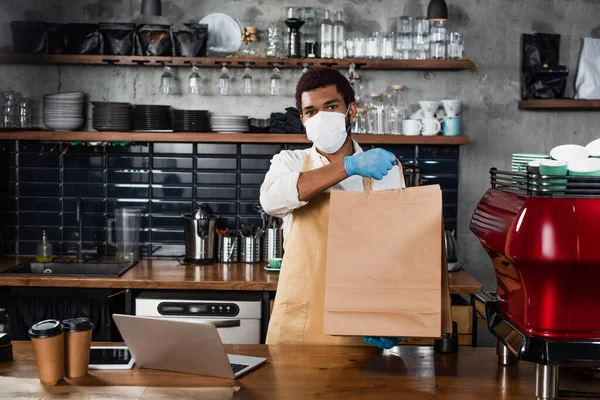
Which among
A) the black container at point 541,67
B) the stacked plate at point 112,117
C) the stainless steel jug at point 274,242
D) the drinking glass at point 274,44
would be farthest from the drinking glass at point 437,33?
the stacked plate at point 112,117

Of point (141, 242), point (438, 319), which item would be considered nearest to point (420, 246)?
point (438, 319)

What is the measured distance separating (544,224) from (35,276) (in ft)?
10.5

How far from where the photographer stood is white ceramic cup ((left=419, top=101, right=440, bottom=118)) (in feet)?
15.4

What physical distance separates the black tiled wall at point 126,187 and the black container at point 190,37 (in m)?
0.60

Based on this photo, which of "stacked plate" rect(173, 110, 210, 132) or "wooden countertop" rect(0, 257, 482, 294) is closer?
"wooden countertop" rect(0, 257, 482, 294)

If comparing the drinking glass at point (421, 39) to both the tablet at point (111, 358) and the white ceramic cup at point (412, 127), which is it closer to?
the white ceramic cup at point (412, 127)

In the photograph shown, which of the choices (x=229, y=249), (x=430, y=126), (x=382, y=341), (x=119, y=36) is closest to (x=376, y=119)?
(x=430, y=126)

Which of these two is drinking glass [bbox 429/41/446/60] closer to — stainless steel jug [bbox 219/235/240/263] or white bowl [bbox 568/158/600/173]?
stainless steel jug [bbox 219/235/240/263]

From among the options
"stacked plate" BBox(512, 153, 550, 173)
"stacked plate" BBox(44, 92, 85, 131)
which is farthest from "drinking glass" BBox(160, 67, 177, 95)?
"stacked plate" BBox(512, 153, 550, 173)

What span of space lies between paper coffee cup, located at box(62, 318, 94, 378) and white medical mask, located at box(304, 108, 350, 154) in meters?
1.08

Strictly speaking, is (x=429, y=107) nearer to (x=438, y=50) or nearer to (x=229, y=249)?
(x=438, y=50)

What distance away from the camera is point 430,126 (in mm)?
4660

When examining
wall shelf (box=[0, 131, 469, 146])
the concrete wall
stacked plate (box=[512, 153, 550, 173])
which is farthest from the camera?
the concrete wall

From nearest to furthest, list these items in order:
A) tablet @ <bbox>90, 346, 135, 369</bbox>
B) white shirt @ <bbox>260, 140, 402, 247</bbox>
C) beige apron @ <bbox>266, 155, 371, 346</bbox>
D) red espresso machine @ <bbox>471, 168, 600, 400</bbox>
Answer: red espresso machine @ <bbox>471, 168, 600, 400</bbox>, tablet @ <bbox>90, 346, 135, 369</bbox>, white shirt @ <bbox>260, 140, 402, 247</bbox>, beige apron @ <bbox>266, 155, 371, 346</bbox>
